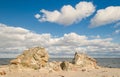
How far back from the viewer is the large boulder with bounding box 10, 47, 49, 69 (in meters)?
22.0

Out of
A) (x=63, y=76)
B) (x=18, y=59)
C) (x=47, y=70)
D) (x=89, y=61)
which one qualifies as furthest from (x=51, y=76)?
(x=89, y=61)

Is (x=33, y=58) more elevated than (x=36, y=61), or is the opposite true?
(x=33, y=58)

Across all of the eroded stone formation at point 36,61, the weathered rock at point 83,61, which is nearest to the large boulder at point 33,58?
the eroded stone formation at point 36,61

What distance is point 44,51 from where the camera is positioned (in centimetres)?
2366

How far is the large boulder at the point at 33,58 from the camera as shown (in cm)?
2203

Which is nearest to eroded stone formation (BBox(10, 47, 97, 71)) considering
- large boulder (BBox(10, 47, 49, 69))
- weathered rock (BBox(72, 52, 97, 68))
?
large boulder (BBox(10, 47, 49, 69))

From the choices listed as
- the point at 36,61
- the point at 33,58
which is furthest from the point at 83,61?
the point at 33,58

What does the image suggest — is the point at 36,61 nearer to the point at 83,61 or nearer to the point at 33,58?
the point at 33,58

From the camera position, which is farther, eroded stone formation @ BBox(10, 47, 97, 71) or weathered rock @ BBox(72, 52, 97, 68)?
weathered rock @ BBox(72, 52, 97, 68)

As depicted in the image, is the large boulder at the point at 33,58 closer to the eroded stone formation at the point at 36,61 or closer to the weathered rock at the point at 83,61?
the eroded stone formation at the point at 36,61

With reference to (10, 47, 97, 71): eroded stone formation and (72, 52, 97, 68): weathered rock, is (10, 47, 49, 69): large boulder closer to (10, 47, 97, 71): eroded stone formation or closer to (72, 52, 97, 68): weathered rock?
(10, 47, 97, 71): eroded stone formation

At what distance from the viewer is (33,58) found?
2261 cm

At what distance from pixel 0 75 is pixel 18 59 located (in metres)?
4.09

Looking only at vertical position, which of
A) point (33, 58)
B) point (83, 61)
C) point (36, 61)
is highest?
point (33, 58)
